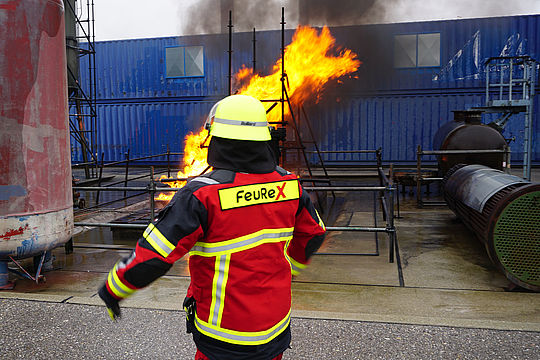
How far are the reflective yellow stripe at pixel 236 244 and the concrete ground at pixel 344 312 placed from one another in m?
1.57

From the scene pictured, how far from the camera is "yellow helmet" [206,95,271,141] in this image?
6.42ft

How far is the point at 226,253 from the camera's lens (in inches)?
→ 74.9

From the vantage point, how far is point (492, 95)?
16734 mm

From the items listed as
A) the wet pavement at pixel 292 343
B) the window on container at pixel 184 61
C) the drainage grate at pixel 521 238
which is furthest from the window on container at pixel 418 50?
the wet pavement at pixel 292 343

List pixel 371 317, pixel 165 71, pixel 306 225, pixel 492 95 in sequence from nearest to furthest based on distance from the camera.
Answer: pixel 306 225
pixel 371 317
pixel 492 95
pixel 165 71

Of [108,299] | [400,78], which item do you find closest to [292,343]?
[108,299]

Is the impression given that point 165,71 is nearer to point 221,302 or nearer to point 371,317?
point 371,317

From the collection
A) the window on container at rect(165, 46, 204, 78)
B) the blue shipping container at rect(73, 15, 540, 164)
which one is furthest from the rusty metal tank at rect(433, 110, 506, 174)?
the window on container at rect(165, 46, 204, 78)

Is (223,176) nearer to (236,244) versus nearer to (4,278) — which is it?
(236,244)

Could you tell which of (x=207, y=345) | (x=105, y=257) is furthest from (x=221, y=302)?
(x=105, y=257)

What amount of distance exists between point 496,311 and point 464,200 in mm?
2173

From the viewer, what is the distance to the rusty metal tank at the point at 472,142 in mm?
9530

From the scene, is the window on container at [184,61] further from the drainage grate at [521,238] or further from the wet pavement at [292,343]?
the wet pavement at [292,343]

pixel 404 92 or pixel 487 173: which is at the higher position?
pixel 404 92
